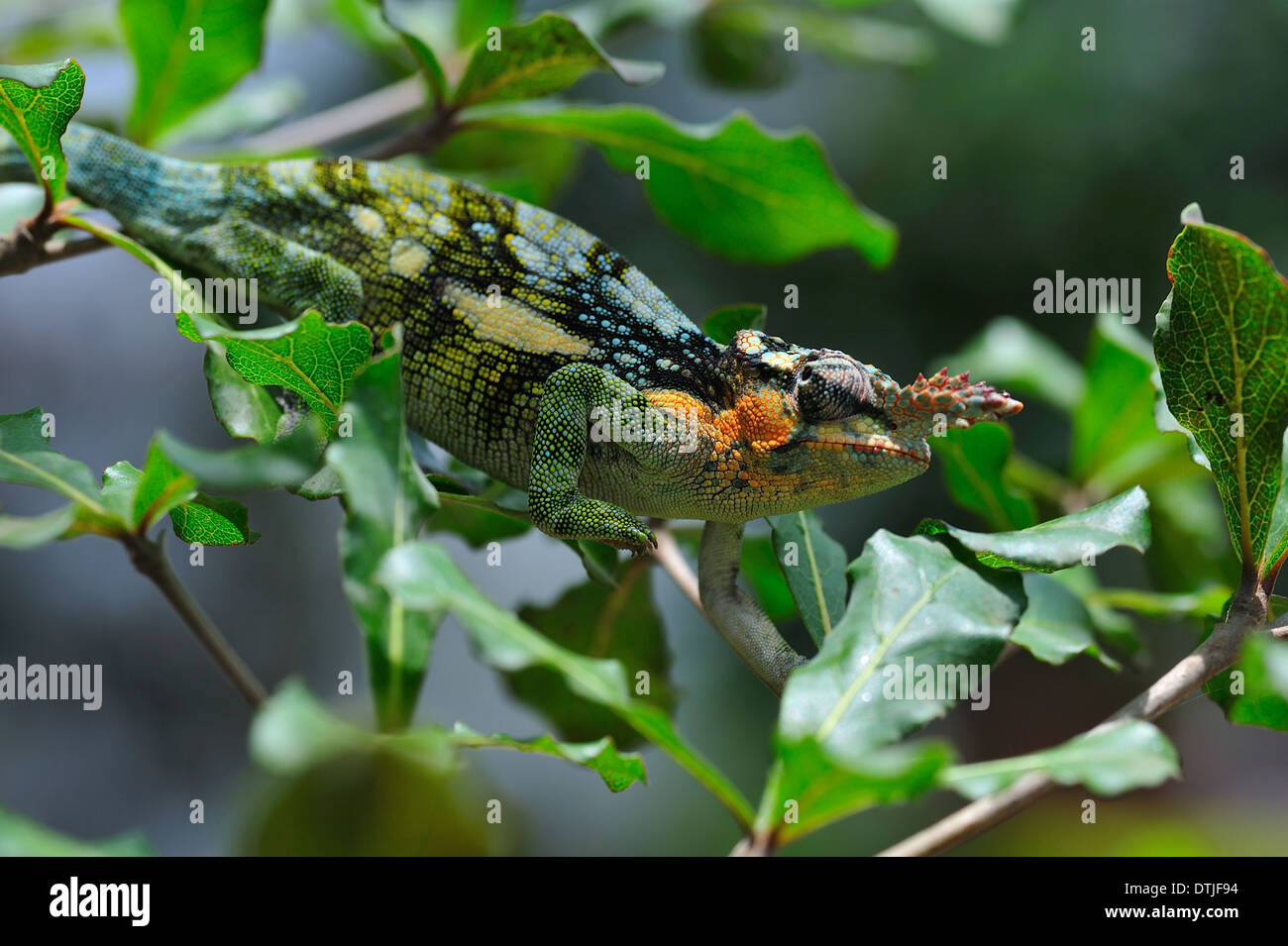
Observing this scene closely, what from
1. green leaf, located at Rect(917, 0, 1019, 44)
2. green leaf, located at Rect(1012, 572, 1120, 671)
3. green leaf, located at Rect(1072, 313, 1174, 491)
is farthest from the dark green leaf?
green leaf, located at Rect(917, 0, 1019, 44)

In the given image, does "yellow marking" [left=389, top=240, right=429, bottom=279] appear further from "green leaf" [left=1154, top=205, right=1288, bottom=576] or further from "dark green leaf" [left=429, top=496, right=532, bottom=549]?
"green leaf" [left=1154, top=205, right=1288, bottom=576]

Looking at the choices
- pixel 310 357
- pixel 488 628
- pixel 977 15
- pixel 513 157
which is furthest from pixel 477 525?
pixel 977 15

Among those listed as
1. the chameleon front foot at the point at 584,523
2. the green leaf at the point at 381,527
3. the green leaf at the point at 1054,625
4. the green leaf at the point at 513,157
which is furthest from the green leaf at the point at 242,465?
the green leaf at the point at 513,157

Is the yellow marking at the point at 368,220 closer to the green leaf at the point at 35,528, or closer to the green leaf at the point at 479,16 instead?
the green leaf at the point at 35,528

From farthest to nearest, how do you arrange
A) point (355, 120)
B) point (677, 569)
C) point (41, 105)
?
1. point (355, 120)
2. point (677, 569)
3. point (41, 105)

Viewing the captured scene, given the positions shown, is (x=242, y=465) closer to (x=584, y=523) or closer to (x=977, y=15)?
(x=584, y=523)
